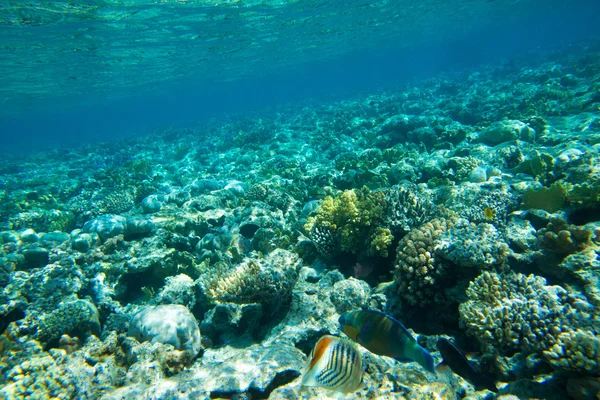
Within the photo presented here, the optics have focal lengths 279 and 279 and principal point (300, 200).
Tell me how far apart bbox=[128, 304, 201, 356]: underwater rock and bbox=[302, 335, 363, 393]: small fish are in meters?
3.02

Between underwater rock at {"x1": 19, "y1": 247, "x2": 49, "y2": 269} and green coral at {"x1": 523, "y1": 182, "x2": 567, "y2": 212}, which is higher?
green coral at {"x1": 523, "y1": 182, "x2": 567, "y2": 212}

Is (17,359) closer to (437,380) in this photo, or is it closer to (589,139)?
(437,380)

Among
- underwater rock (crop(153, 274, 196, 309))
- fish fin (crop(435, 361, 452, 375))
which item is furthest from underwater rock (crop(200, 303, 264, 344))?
fish fin (crop(435, 361, 452, 375))

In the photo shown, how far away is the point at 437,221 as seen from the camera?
4477 mm

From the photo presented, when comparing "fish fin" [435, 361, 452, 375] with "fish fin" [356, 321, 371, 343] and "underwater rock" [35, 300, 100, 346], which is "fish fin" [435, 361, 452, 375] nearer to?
"fish fin" [356, 321, 371, 343]

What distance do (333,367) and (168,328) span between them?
3278 millimetres

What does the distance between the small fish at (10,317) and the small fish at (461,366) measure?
7112 millimetres

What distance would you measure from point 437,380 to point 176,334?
138 inches

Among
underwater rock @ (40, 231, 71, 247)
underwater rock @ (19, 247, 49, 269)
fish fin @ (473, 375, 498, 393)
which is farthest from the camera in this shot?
underwater rock @ (40, 231, 71, 247)

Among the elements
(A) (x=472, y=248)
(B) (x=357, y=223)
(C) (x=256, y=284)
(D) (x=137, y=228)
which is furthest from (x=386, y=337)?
(D) (x=137, y=228)

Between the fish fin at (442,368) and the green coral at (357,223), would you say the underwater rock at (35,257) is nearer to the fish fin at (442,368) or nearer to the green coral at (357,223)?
the green coral at (357,223)

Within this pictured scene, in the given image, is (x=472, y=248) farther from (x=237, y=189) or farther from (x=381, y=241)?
(x=237, y=189)

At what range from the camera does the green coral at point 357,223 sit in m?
4.88

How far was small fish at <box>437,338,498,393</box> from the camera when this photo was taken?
2699 millimetres
